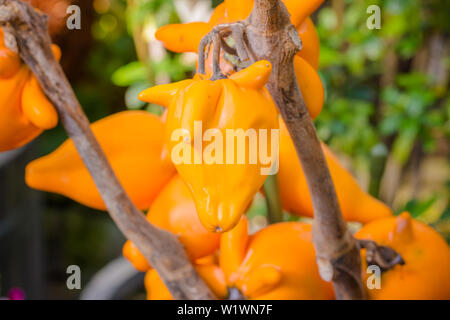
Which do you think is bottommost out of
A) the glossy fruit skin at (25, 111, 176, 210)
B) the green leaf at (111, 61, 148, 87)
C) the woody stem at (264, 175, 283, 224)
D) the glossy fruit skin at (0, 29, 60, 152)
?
the woody stem at (264, 175, 283, 224)

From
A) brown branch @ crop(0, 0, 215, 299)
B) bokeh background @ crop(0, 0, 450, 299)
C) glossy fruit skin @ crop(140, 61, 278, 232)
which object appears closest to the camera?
glossy fruit skin @ crop(140, 61, 278, 232)

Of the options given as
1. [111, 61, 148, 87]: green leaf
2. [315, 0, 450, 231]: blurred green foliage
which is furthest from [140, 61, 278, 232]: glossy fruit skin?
[111, 61, 148, 87]: green leaf

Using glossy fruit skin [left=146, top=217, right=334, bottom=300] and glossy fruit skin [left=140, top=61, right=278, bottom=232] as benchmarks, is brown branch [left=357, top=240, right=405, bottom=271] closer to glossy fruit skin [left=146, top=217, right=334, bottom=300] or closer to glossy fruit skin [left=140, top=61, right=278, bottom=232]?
glossy fruit skin [left=146, top=217, right=334, bottom=300]

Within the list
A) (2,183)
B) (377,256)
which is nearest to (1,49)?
(377,256)

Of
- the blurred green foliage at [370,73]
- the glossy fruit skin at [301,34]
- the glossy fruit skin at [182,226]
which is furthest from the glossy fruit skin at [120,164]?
the blurred green foliage at [370,73]

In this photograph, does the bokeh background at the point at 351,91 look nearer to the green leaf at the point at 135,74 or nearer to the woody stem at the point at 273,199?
the green leaf at the point at 135,74

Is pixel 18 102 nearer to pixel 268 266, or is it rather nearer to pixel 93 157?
pixel 93 157

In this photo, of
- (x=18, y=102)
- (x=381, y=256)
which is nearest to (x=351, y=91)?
(x=381, y=256)
